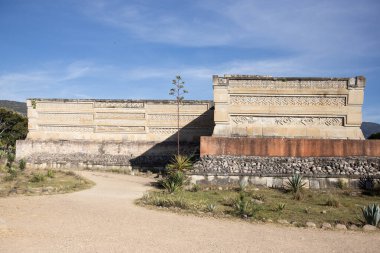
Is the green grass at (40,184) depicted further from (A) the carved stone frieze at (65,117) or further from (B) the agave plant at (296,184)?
(B) the agave plant at (296,184)

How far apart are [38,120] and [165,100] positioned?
30.1 feet

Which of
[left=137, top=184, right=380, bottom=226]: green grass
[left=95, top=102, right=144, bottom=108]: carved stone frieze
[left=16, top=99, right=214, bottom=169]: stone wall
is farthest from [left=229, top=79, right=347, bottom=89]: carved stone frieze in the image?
[left=95, top=102, right=144, bottom=108]: carved stone frieze

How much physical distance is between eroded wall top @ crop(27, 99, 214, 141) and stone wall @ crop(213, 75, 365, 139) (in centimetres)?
513

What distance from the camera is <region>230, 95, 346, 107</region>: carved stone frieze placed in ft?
64.0

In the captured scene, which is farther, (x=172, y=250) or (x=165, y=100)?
(x=165, y=100)

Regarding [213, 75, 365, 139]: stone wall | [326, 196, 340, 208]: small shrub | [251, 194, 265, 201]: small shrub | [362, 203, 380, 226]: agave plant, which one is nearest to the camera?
[362, 203, 380, 226]: agave plant

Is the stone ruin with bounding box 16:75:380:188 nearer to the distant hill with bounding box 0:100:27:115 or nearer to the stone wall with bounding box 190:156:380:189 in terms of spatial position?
the stone wall with bounding box 190:156:380:189

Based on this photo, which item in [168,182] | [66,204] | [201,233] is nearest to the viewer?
[201,233]

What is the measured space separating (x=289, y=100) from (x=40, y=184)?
12.9m

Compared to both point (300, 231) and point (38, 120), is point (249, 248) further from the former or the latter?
point (38, 120)

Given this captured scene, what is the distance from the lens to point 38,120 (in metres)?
26.4

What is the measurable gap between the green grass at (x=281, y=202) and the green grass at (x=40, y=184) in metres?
4.12

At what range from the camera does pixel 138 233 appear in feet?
28.7

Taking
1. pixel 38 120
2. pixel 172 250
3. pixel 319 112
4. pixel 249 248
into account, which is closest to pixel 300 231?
pixel 249 248
